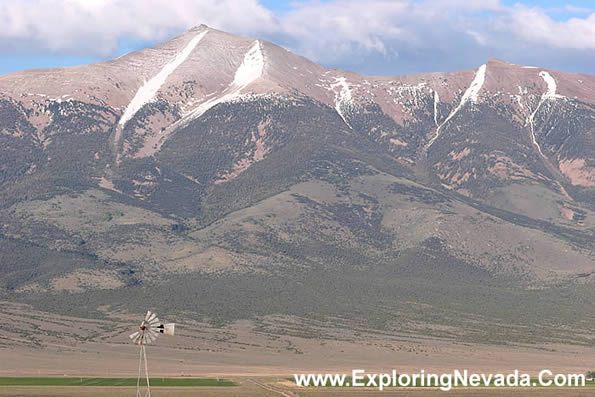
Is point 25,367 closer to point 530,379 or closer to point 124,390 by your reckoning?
point 124,390

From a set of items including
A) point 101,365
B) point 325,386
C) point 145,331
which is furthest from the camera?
point 101,365

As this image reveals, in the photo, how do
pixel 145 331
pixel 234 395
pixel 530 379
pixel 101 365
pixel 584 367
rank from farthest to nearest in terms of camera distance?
pixel 584 367 < pixel 101 365 < pixel 530 379 < pixel 234 395 < pixel 145 331

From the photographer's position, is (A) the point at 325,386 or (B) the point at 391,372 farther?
(B) the point at 391,372

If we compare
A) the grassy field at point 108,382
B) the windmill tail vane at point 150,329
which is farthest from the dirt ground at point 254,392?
the windmill tail vane at point 150,329

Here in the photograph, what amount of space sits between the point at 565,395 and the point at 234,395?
147ft

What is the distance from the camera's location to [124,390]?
492 feet

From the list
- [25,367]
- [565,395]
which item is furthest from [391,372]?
[25,367]

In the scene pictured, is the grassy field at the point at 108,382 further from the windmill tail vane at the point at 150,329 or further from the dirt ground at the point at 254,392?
the windmill tail vane at the point at 150,329

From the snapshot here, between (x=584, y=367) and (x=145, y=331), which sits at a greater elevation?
(x=584, y=367)

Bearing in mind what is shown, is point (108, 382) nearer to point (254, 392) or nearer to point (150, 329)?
point (254, 392)

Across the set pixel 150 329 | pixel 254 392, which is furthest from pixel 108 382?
pixel 150 329

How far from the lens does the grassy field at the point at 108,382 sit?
157125mm

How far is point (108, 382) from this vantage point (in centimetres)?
16062

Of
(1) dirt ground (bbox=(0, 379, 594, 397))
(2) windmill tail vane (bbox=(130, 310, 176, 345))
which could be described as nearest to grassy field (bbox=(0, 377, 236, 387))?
(1) dirt ground (bbox=(0, 379, 594, 397))
